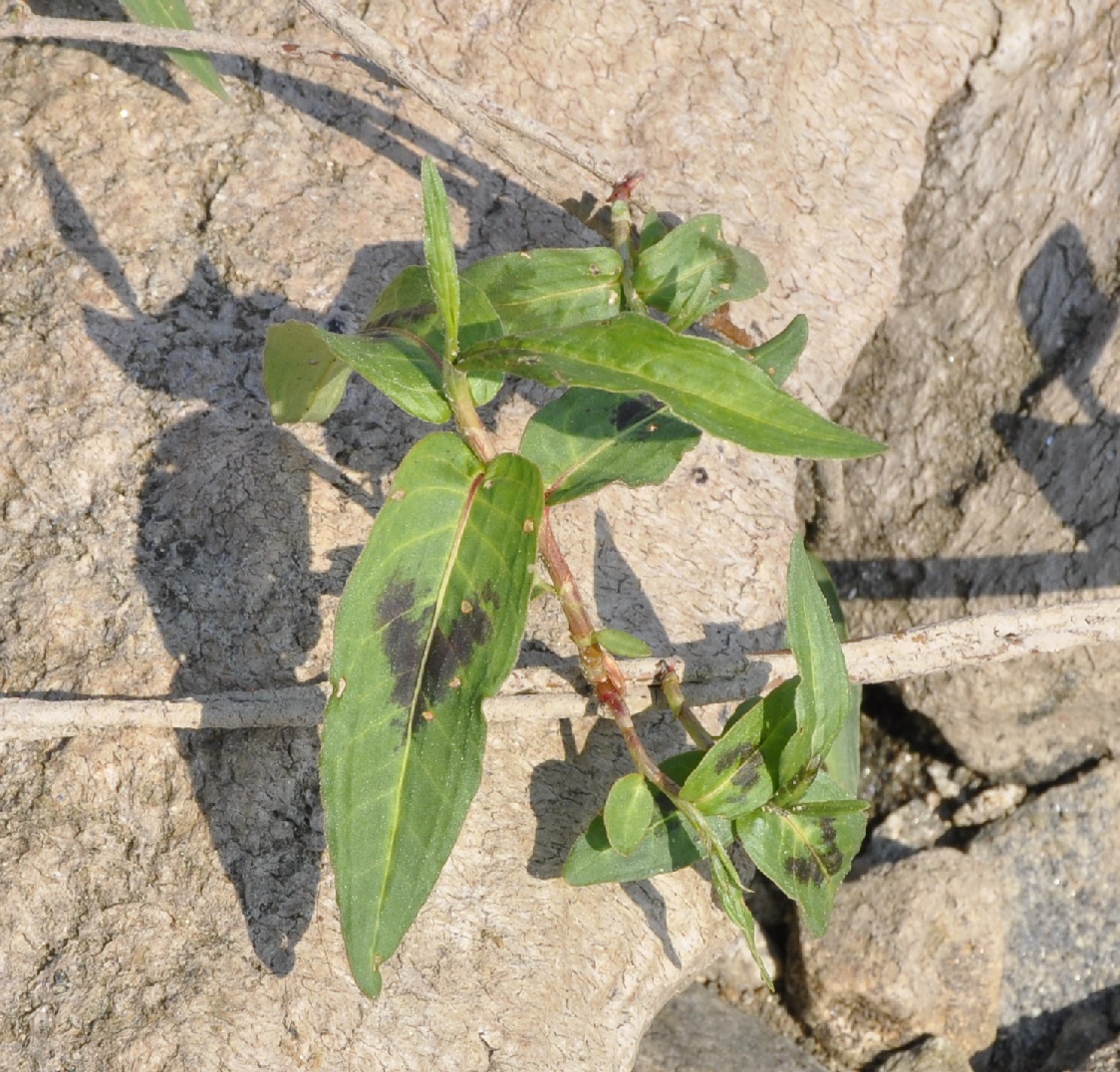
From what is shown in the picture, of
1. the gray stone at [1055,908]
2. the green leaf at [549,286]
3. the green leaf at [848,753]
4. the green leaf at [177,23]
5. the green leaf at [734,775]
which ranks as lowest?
the gray stone at [1055,908]

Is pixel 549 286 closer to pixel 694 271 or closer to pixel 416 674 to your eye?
pixel 694 271

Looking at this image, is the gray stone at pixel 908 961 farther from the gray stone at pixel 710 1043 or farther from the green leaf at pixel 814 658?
the green leaf at pixel 814 658

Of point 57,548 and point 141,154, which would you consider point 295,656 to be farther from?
point 141,154

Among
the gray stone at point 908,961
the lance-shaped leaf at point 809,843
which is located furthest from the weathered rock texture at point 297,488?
the gray stone at point 908,961

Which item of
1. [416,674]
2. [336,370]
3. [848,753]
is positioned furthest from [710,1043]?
[336,370]

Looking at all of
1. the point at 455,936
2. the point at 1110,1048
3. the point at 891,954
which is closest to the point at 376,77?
the point at 455,936

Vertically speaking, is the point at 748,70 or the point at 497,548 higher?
the point at 748,70

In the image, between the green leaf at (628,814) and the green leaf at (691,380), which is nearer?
the green leaf at (691,380)
